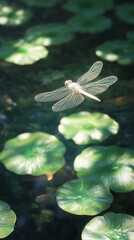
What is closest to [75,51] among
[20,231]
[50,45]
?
[50,45]

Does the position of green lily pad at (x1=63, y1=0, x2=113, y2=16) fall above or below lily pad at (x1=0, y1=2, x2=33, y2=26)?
below

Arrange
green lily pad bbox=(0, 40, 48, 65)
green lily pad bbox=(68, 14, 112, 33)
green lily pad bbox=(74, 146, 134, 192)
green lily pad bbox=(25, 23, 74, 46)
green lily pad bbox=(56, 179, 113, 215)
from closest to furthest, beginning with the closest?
green lily pad bbox=(56, 179, 113, 215) → green lily pad bbox=(74, 146, 134, 192) → green lily pad bbox=(0, 40, 48, 65) → green lily pad bbox=(25, 23, 74, 46) → green lily pad bbox=(68, 14, 112, 33)

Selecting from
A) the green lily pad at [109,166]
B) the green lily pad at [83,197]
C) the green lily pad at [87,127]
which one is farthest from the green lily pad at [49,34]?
the green lily pad at [83,197]

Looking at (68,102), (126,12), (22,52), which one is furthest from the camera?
(126,12)

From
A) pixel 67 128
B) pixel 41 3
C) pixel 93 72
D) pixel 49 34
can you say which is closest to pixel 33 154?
pixel 67 128

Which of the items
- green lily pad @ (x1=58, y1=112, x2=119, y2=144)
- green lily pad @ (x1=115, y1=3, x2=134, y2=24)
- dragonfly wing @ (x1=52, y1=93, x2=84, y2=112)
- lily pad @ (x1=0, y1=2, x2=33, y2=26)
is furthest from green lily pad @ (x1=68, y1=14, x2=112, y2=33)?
dragonfly wing @ (x1=52, y1=93, x2=84, y2=112)

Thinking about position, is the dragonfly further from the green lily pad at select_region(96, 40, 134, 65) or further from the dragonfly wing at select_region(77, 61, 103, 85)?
the green lily pad at select_region(96, 40, 134, 65)

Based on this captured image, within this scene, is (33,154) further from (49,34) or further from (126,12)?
(126,12)
